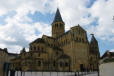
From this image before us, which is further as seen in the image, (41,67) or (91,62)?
(91,62)

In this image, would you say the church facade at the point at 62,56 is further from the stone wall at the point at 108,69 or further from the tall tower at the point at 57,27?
the stone wall at the point at 108,69

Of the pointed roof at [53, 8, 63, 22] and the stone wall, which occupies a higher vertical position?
the pointed roof at [53, 8, 63, 22]

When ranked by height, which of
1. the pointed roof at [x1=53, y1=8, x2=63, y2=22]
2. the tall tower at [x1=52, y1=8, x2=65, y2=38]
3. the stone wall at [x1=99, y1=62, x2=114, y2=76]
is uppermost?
the pointed roof at [x1=53, y1=8, x2=63, y2=22]

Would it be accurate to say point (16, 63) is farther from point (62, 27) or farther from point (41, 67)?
point (62, 27)

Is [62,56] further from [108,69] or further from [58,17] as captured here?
[108,69]

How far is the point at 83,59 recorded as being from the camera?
47.5 m

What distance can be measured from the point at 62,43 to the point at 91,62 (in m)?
14.5

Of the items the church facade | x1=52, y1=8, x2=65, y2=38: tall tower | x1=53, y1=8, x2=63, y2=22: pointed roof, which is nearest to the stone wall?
the church facade

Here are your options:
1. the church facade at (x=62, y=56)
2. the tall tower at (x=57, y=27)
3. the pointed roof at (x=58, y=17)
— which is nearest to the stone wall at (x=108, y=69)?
the church facade at (x=62, y=56)

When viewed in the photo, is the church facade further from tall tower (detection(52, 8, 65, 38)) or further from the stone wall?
the stone wall

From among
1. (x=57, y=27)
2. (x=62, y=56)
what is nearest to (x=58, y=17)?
(x=57, y=27)

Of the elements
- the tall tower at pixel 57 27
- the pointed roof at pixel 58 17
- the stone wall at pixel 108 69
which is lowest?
the stone wall at pixel 108 69

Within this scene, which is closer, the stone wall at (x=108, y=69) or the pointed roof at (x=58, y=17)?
the stone wall at (x=108, y=69)

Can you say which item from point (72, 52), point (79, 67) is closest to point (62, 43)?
point (72, 52)
